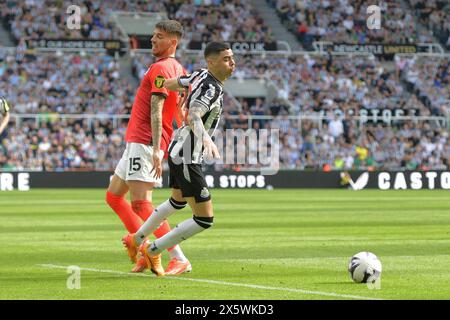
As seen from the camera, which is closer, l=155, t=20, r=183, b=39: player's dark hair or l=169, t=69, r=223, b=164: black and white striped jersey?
l=169, t=69, r=223, b=164: black and white striped jersey

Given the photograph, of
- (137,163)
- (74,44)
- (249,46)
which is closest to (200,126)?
(137,163)

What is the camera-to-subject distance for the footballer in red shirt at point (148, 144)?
12.4 m

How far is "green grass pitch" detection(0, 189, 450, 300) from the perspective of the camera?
35.6 feet

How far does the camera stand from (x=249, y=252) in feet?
52.2

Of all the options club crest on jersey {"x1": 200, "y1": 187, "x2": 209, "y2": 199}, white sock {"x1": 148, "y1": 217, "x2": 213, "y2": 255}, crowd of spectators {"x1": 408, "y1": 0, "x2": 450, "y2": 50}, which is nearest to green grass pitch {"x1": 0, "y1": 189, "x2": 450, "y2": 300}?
white sock {"x1": 148, "y1": 217, "x2": 213, "y2": 255}

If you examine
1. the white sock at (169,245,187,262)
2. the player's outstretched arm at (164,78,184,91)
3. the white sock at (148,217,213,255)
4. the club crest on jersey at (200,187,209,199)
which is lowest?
the white sock at (169,245,187,262)

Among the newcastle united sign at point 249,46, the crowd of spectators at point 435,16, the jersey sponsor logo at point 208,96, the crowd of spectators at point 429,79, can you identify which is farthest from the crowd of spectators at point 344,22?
the jersey sponsor logo at point 208,96

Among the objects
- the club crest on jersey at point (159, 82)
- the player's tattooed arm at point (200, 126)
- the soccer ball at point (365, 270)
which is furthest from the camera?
the club crest on jersey at point (159, 82)

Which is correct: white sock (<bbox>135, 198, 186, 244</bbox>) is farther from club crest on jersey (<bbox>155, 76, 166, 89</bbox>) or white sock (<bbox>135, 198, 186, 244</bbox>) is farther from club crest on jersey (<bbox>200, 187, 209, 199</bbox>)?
club crest on jersey (<bbox>155, 76, 166, 89</bbox>)

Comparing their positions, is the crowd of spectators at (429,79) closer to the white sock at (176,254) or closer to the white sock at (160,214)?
the white sock at (176,254)

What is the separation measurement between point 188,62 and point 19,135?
37.8 ft

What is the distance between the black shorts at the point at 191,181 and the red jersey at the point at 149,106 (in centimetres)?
98

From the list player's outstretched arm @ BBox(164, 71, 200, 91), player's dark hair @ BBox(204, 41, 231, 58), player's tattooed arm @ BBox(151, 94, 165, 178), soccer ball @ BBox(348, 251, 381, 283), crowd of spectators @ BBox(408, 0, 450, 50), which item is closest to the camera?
soccer ball @ BBox(348, 251, 381, 283)

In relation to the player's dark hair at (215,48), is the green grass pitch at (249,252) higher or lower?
lower
